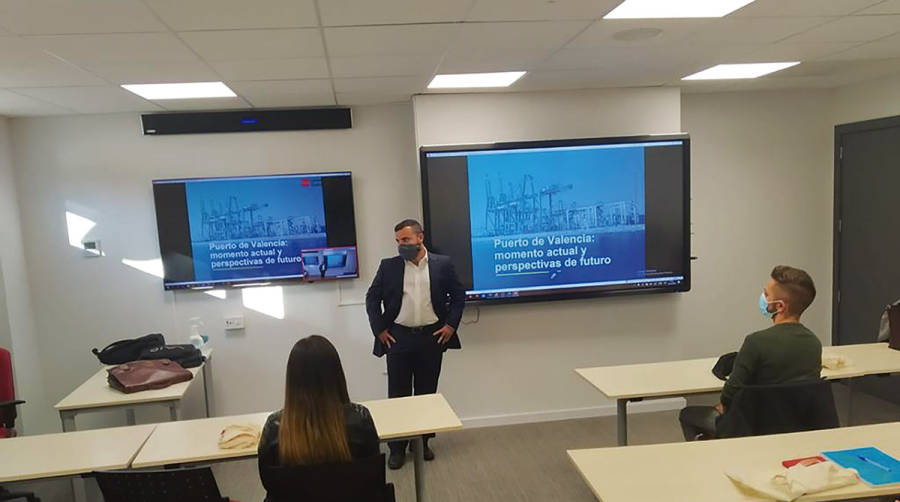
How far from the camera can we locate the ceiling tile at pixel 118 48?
2428mm

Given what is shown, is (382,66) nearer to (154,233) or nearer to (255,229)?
(255,229)

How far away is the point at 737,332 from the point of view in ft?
16.3

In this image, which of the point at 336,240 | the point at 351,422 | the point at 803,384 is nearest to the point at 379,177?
the point at 336,240

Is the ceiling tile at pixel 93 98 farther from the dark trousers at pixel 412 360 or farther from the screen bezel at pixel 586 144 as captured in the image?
the dark trousers at pixel 412 360

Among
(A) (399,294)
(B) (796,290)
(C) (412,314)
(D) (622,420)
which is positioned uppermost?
(B) (796,290)

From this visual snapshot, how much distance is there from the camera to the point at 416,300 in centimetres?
391

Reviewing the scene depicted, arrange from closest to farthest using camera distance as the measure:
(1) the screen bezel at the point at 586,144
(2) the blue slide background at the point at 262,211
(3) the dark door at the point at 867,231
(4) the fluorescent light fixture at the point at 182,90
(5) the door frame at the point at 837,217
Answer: (4) the fluorescent light fixture at the point at 182,90, (1) the screen bezel at the point at 586,144, (2) the blue slide background at the point at 262,211, (3) the dark door at the point at 867,231, (5) the door frame at the point at 837,217

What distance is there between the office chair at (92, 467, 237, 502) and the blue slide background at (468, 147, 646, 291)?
264cm

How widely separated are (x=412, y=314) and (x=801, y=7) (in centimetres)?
273

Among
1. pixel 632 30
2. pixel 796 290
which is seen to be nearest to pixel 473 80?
pixel 632 30

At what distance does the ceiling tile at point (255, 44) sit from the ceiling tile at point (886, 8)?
2531 mm

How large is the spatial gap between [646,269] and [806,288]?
6.35 feet

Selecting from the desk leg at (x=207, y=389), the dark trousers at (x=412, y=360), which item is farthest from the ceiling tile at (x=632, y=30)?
the desk leg at (x=207, y=389)

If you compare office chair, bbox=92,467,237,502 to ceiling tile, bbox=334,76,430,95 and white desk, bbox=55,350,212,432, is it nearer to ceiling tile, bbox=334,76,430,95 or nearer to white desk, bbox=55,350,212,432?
white desk, bbox=55,350,212,432
